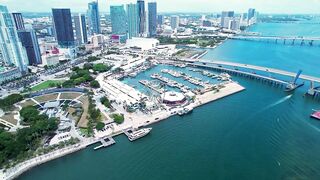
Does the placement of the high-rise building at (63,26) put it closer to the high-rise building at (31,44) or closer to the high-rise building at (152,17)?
the high-rise building at (31,44)

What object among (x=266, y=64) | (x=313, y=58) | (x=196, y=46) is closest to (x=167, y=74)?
(x=266, y=64)

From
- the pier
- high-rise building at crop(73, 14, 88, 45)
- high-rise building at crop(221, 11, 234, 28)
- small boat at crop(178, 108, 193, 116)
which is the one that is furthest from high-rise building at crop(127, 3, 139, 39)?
the pier

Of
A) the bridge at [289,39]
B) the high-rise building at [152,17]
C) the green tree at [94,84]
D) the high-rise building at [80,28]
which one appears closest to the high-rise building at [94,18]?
the high-rise building at [80,28]

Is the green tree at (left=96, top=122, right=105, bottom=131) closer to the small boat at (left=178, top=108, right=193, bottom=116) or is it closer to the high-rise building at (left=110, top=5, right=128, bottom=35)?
the small boat at (left=178, top=108, right=193, bottom=116)

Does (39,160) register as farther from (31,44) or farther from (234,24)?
(234,24)

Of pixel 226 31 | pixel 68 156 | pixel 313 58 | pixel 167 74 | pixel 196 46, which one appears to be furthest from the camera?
pixel 226 31

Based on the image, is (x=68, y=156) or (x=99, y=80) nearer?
(x=68, y=156)

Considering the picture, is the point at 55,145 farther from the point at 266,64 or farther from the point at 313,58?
the point at 313,58
